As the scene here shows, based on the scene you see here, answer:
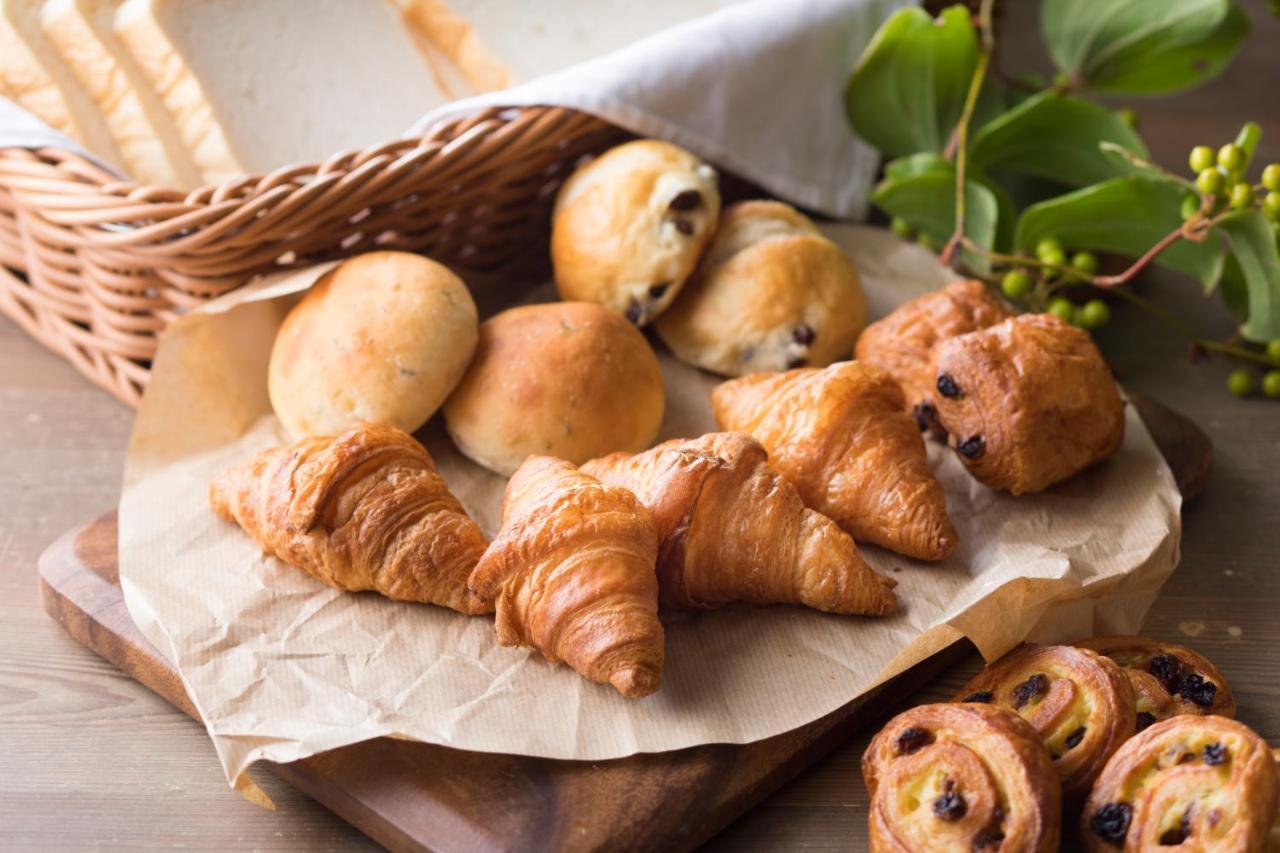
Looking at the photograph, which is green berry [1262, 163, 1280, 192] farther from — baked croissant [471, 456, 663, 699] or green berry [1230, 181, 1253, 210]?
baked croissant [471, 456, 663, 699]

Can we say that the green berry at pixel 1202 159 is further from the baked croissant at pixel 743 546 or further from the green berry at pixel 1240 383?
the baked croissant at pixel 743 546

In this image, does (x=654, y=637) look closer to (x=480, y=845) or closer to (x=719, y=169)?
(x=480, y=845)

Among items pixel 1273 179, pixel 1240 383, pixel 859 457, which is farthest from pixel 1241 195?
pixel 859 457

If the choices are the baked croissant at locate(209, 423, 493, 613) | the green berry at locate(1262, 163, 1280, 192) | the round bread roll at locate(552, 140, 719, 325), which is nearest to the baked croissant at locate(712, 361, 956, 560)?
the round bread roll at locate(552, 140, 719, 325)

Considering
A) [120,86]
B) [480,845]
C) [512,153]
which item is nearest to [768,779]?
[480,845]

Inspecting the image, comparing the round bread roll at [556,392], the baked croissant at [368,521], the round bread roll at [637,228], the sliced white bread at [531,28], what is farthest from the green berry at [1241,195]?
the baked croissant at [368,521]

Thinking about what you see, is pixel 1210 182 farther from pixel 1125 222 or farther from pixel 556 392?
pixel 556 392
